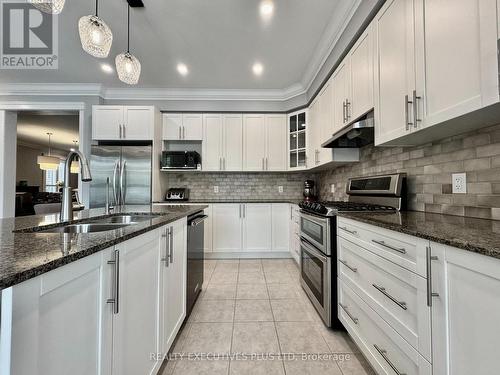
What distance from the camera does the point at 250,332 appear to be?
1.81m

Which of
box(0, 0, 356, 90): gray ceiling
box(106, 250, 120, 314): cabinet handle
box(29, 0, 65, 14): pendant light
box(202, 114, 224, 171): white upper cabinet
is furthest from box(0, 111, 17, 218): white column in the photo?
box(106, 250, 120, 314): cabinet handle

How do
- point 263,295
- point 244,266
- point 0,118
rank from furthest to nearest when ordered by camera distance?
1. point 0,118
2. point 244,266
3. point 263,295

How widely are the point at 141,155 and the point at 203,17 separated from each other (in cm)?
214

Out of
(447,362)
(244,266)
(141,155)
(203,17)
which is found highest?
(203,17)

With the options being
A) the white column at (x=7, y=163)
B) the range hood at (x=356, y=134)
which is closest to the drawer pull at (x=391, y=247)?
the range hood at (x=356, y=134)

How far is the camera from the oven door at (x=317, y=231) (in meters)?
1.82

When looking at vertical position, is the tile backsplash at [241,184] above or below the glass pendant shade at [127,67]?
below

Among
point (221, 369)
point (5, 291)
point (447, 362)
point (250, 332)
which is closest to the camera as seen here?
point (5, 291)

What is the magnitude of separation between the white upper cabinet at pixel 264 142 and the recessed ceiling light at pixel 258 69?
0.76 meters

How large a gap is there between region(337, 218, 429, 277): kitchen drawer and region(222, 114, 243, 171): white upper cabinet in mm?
2664

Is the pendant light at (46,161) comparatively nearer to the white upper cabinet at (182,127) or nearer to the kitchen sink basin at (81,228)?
the white upper cabinet at (182,127)

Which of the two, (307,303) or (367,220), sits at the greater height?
(367,220)

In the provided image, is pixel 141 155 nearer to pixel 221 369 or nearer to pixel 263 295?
pixel 263 295

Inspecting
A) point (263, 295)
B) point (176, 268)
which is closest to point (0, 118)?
point (176, 268)
